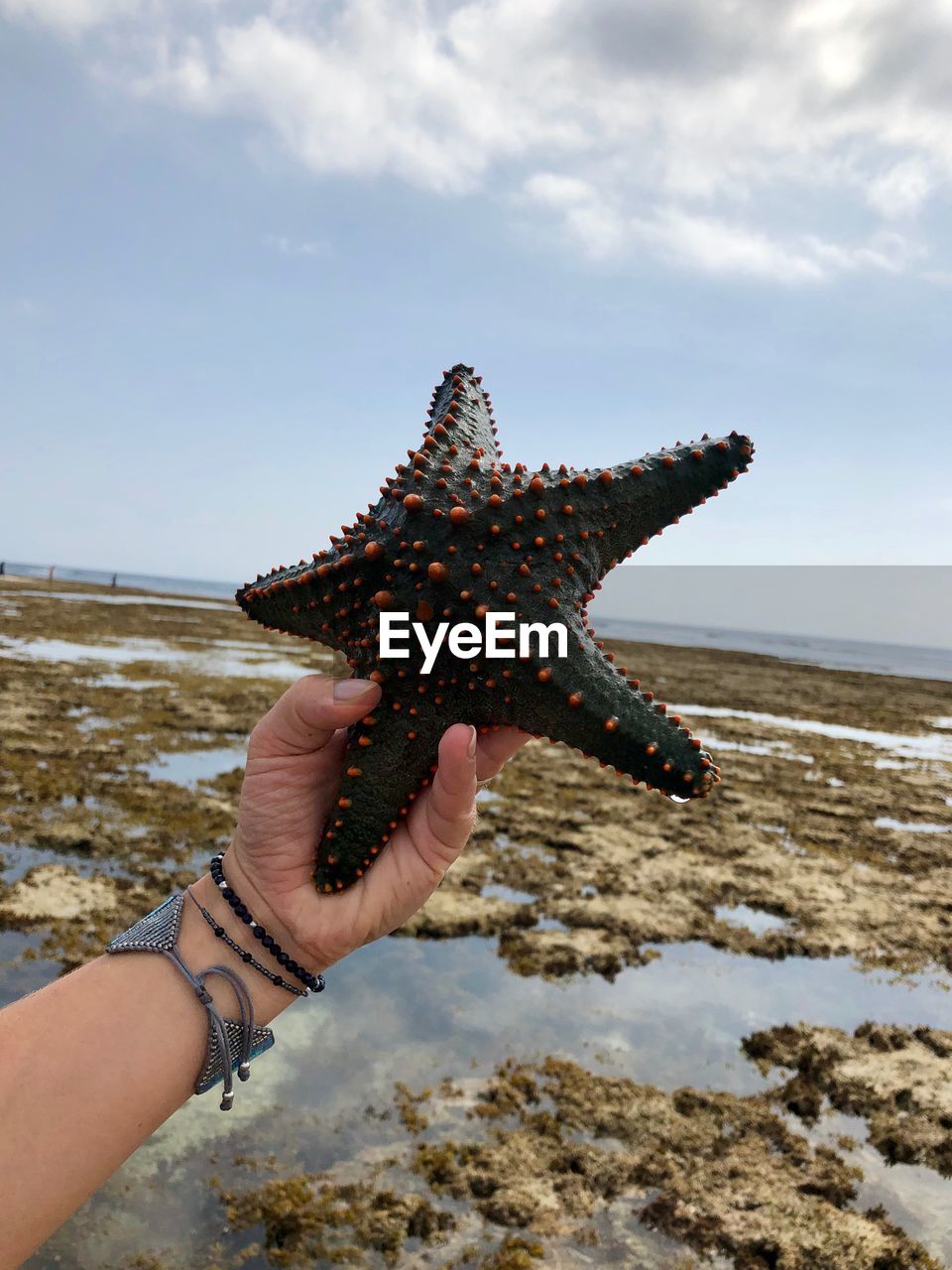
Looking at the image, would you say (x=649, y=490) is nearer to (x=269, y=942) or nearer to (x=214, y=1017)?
(x=269, y=942)

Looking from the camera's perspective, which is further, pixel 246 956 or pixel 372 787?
pixel 372 787

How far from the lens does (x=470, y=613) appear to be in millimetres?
2949

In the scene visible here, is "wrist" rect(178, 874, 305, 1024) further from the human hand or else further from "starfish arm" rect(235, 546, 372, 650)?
"starfish arm" rect(235, 546, 372, 650)

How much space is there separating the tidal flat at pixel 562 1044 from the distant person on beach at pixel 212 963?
2.28 m

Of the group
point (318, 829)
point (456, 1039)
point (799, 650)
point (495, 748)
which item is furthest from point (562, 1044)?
point (799, 650)

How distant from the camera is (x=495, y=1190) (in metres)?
4.47

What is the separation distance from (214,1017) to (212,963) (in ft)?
0.64

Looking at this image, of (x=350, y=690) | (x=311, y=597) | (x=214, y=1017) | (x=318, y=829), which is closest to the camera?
(x=214, y=1017)

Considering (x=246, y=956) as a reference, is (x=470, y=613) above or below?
above

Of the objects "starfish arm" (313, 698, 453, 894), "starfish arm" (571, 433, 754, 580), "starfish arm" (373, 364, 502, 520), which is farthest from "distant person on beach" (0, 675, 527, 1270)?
"starfish arm" (571, 433, 754, 580)

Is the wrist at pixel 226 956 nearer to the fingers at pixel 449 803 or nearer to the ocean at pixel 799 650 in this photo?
the fingers at pixel 449 803

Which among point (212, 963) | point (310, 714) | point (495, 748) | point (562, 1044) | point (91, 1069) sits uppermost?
point (310, 714)

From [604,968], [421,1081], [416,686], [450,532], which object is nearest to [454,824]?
[416,686]

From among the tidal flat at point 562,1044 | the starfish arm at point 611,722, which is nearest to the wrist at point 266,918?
the starfish arm at point 611,722
